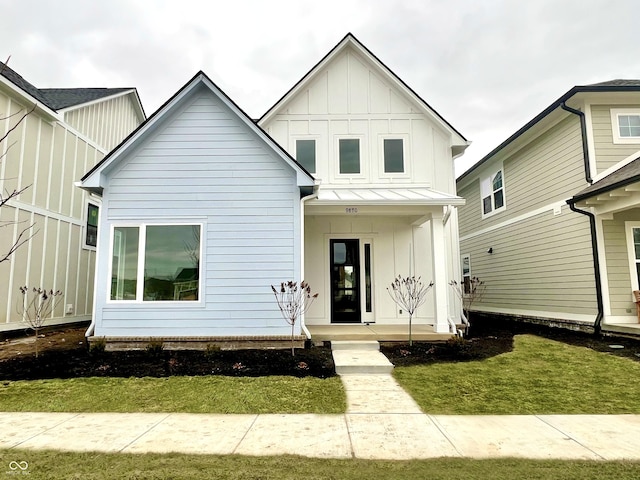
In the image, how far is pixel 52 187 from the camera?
11.0 meters

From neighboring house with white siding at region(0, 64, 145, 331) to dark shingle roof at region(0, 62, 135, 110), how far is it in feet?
0.10

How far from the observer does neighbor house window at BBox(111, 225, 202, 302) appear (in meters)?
7.71

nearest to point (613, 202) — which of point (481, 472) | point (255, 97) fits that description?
point (481, 472)

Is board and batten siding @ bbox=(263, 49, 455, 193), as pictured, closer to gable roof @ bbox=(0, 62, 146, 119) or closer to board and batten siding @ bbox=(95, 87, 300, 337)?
board and batten siding @ bbox=(95, 87, 300, 337)

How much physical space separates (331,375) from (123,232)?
517cm

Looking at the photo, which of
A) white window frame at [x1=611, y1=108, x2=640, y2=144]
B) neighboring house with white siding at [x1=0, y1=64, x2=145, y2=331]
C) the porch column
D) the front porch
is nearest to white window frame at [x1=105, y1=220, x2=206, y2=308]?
neighboring house with white siding at [x1=0, y1=64, x2=145, y2=331]

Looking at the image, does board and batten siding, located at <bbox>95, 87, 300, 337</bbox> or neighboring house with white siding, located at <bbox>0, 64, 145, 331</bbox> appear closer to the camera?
board and batten siding, located at <bbox>95, 87, 300, 337</bbox>

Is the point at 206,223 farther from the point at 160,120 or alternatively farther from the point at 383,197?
the point at 383,197

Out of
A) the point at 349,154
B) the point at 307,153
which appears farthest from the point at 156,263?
the point at 349,154

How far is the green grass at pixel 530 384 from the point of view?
15.8 feet

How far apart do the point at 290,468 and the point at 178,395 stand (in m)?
2.67

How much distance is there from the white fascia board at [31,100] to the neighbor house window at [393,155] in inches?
354

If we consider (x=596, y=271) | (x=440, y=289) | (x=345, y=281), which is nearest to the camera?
(x=440, y=289)

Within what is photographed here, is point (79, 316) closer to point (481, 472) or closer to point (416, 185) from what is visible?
point (416, 185)
